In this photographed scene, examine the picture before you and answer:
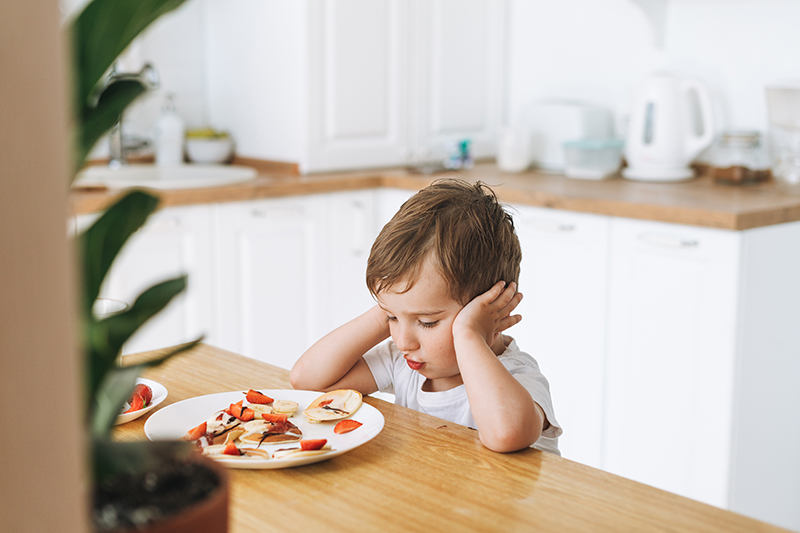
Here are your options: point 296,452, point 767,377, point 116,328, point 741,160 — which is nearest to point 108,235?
point 116,328

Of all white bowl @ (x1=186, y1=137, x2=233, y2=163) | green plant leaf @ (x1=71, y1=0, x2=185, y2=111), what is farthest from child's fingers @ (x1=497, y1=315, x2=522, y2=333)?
white bowl @ (x1=186, y1=137, x2=233, y2=163)

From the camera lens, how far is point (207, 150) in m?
3.05

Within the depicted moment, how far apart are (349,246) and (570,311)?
2.73 feet

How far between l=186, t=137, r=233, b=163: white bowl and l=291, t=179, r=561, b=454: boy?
1966mm

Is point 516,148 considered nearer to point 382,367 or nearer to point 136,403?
point 382,367

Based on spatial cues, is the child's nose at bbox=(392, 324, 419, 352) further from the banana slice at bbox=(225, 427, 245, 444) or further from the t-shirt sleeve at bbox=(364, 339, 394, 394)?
the banana slice at bbox=(225, 427, 245, 444)

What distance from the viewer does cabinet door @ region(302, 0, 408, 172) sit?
9.20 feet

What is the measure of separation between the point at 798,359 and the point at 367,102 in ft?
5.26

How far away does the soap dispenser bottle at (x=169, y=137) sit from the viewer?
2971 mm

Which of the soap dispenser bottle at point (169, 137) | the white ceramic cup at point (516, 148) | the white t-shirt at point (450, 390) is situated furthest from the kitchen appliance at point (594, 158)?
the white t-shirt at point (450, 390)

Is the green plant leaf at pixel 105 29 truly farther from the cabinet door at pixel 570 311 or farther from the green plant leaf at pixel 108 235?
the cabinet door at pixel 570 311

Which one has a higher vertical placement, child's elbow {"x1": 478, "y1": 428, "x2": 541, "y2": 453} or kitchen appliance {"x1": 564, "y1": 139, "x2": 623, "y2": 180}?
kitchen appliance {"x1": 564, "y1": 139, "x2": 623, "y2": 180}

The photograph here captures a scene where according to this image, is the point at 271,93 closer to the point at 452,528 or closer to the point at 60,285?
the point at 452,528

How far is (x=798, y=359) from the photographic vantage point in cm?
218
